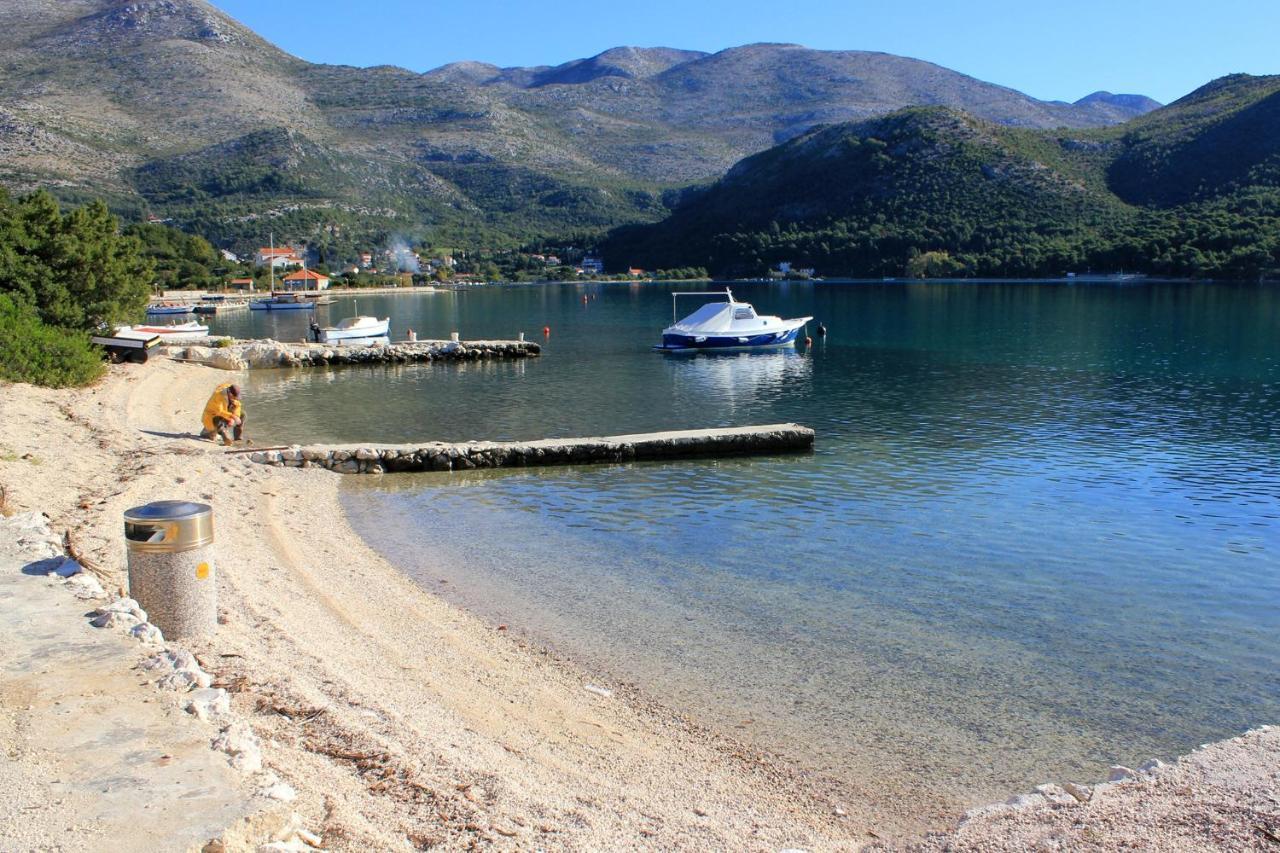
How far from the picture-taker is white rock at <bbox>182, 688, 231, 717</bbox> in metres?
5.38

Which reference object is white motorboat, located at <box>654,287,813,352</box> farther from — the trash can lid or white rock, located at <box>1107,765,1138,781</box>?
white rock, located at <box>1107,765,1138,781</box>

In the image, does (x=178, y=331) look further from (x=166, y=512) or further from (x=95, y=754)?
(x=95, y=754)

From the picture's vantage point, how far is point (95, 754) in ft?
15.8

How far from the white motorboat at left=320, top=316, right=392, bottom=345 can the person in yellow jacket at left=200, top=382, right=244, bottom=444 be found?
83.8 feet

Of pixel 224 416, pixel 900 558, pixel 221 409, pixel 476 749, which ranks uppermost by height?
pixel 221 409

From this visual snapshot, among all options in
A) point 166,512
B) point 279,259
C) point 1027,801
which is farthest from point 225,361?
point 279,259

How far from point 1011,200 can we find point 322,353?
390ft

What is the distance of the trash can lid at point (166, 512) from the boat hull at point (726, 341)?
37836 mm

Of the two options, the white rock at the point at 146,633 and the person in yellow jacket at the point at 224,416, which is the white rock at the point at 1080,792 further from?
the person in yellow jacket at the point at 224,416

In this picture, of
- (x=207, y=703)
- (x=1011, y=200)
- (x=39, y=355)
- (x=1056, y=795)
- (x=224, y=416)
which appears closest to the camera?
(x=207, y=703)

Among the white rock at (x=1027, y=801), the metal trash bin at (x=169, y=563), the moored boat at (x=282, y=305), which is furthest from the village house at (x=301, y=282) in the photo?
the white rock at (x=1027, y=801)

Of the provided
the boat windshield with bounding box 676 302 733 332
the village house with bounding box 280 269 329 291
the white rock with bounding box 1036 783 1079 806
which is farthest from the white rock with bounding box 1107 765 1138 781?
the village house with bounding box 280 269 329 291

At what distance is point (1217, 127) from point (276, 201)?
457 ft

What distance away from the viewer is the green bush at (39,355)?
19578 millimetres
